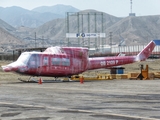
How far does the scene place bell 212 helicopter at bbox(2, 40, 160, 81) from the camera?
40156 mm

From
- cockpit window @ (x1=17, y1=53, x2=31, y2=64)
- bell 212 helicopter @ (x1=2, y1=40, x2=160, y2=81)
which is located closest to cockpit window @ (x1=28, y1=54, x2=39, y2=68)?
bell 212 helicopter @ (x1=2, y1=40, x2=160, y2=81)

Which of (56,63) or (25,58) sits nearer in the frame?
(25,58)

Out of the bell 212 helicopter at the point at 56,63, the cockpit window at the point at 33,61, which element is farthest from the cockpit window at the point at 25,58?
the cockpit window at the point at 33,61

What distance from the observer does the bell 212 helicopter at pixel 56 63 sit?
40.2m

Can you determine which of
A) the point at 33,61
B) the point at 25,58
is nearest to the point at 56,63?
the point at 33,61

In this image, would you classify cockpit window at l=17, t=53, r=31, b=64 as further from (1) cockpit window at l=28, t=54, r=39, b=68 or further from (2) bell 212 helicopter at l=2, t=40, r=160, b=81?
(1) cockpit window at l=28, t=54, r=39, b=68

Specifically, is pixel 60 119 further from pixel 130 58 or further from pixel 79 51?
pixel 130 58

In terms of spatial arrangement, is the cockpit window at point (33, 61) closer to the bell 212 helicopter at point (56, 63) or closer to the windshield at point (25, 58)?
the bell 212 helicopter at point (56, 63)

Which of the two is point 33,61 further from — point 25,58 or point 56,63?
point 56,63

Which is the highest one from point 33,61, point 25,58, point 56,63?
point 25,58

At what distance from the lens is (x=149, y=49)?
47.3m

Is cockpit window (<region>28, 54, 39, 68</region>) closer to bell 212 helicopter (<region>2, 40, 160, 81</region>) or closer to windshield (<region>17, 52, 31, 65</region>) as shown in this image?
bell 212 helicopter (<region>2, 40, 160, 81</region>)

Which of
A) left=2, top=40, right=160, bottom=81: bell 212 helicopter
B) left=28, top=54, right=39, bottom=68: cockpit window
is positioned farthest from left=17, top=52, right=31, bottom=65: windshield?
left=28, top=54, right=39, bottom=68: cockpit window

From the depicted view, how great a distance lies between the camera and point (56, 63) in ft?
136
